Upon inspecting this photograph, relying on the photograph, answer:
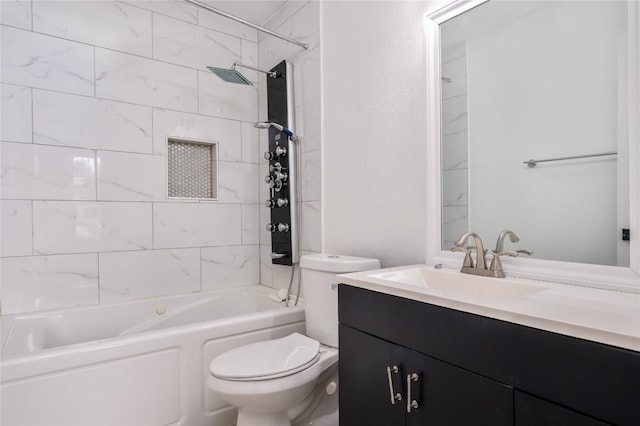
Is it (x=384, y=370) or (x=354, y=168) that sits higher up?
(x=354, y=168)

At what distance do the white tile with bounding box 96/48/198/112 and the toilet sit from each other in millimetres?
1514

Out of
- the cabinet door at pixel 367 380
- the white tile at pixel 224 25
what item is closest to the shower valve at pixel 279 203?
the cabinet door at pixel 367 380

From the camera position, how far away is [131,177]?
87.1 inches

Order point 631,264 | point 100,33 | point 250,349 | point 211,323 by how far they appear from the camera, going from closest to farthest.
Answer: point 631,264
point 250,349
point 211,323
point 100,33

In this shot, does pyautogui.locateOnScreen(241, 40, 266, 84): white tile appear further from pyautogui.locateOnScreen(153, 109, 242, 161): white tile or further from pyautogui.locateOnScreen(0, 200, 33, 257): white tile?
pyautogui.locateOnScreen(0, 200, 33, 257): white tile

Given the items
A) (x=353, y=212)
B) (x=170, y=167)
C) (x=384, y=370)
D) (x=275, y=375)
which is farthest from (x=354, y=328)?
(x=170, y=167)

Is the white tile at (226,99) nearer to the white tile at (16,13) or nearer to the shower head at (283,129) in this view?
the shower head at (283,129)

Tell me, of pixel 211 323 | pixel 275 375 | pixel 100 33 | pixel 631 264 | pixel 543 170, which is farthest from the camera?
pixel 100 33

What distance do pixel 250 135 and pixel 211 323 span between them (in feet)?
5.07

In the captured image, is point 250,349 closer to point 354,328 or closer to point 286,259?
point 354,328

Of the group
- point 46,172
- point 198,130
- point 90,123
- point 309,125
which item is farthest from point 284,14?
point 46,172

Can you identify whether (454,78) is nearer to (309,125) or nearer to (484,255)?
(484,255)

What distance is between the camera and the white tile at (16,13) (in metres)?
1.87

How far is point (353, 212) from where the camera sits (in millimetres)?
1916
